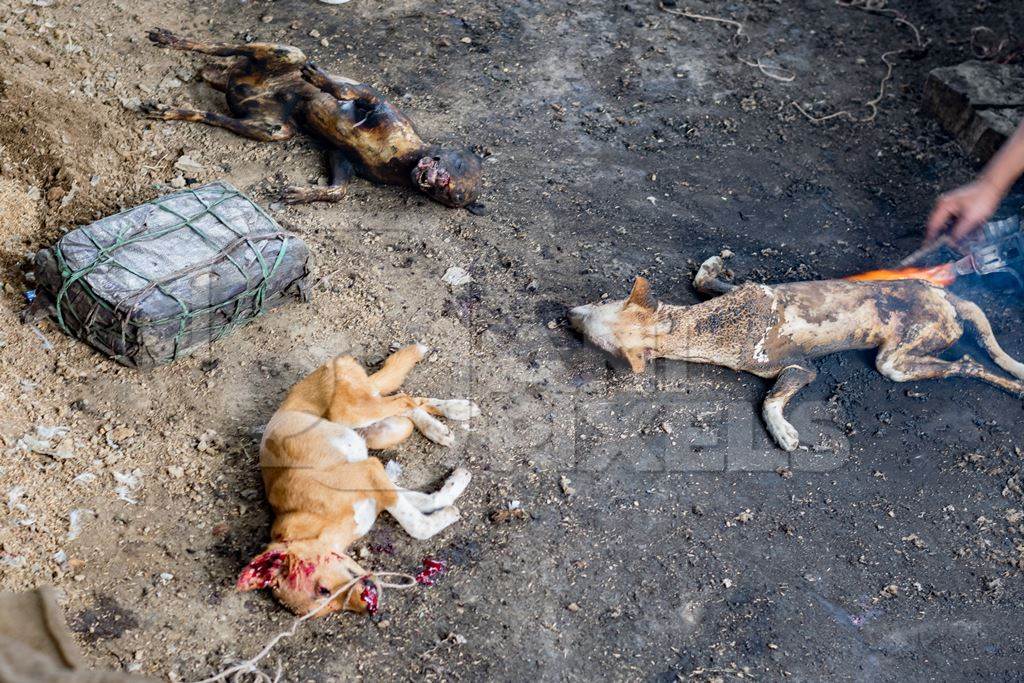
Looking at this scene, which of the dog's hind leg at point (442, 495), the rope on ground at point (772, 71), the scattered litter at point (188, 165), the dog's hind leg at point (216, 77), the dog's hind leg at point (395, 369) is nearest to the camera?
the dog's hind leg at point (442, 495)

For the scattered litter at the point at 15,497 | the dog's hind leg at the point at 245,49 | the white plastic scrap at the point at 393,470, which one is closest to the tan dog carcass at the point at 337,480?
the white plastic scrap at the point at 393,470

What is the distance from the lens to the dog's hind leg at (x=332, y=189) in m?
6.66

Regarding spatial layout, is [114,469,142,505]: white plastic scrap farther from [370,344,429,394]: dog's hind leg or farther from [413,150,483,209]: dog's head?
[413,150,483,209]: dog's head

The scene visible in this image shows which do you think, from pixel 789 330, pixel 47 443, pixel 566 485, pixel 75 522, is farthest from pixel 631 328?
pixel 47 443

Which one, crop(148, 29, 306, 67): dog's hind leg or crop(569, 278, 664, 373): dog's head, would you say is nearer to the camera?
crop(569, 278, 664, 373): dog's head

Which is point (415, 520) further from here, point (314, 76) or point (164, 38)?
point (164, 38)

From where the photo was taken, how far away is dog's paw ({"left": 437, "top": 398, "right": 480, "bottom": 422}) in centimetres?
550

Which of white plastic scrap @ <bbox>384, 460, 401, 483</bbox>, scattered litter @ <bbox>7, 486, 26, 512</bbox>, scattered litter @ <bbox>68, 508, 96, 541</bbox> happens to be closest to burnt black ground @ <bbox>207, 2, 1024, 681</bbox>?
white plastic scrap @ <bbox>384, 460, 401, 483</bbox>

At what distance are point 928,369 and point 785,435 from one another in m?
1.24

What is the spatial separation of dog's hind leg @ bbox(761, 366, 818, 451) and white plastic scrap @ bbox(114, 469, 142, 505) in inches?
160

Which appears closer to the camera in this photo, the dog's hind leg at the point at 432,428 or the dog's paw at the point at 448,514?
the dog's paw at the point at 448,514

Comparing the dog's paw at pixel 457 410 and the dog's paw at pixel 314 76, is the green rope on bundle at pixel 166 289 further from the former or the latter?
the dog's paw at pixel 457 410

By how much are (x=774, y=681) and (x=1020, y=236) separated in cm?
405

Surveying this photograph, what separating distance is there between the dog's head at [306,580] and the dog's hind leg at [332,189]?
10.4 ft
